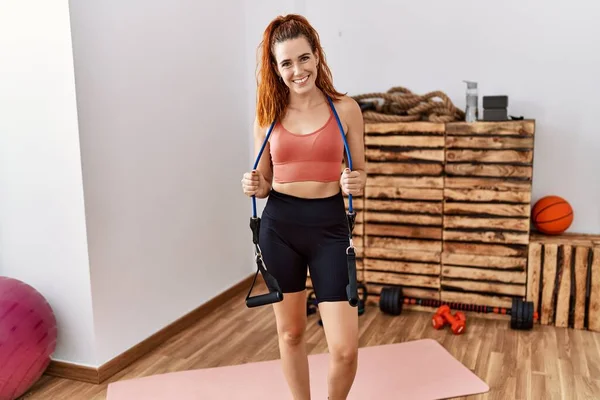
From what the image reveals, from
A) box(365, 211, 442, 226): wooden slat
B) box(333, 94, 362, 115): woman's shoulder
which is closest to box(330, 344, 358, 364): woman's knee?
box(333, 94, 362, 115): woman's shoulder

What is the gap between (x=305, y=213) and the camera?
2010mm

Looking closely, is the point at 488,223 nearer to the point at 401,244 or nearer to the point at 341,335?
the point at 401,244

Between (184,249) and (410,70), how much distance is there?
179 centimetres

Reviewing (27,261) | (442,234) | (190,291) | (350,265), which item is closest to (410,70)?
(442,234)

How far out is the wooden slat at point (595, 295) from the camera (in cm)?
323

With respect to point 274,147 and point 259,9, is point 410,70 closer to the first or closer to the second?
point 259,9

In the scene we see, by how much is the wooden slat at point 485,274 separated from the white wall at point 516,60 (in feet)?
1.78

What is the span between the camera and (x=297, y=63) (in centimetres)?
191

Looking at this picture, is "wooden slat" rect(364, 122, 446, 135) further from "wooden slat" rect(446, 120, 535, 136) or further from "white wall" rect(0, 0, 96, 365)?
"white wall" rect(0, 0, 96, 365)

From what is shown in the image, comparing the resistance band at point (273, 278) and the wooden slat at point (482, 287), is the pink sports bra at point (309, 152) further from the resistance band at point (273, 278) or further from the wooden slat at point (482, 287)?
the wooden slat at point (482, 287)

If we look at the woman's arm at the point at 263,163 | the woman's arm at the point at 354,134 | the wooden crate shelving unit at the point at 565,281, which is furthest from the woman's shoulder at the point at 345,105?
the wooden crate shelving unit at the point at 565,281

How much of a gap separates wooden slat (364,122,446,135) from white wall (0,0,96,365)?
170 centimetres

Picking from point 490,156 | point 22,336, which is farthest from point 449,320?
point 22,336

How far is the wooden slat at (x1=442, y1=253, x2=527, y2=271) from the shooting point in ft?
11.1
